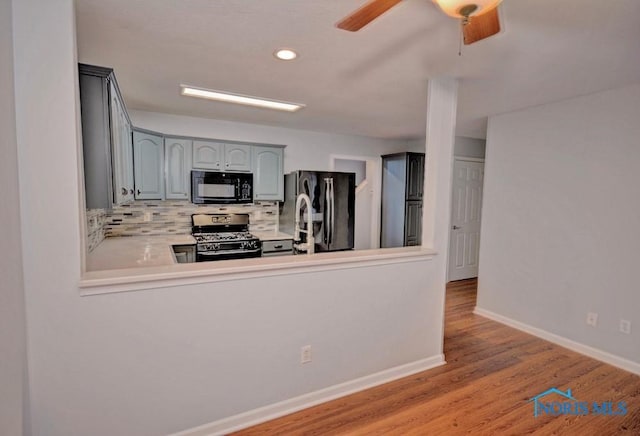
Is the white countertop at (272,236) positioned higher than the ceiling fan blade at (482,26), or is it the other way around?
the ceiling fan blade at (482,26)

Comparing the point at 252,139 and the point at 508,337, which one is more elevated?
the point at 252,139

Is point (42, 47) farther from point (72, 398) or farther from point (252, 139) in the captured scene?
point (252, 139)

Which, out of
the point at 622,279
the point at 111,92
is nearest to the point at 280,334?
the point at 111,92

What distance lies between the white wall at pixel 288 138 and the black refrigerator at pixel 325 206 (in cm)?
52

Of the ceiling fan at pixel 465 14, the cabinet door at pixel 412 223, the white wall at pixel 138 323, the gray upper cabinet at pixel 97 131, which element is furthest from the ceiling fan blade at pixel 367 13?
the cabinet door at pixel 412 223

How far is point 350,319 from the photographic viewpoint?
2.35 m

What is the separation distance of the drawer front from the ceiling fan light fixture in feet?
10.5

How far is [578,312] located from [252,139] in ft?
13.7

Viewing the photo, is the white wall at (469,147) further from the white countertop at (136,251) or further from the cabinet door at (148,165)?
the cabinet door at (148,165)

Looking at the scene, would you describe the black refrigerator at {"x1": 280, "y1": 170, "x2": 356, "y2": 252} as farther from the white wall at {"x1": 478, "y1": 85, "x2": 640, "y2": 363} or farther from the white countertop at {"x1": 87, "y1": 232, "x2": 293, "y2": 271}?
the white wall at {"x1": 478, "y1": 85, "x2": 640, "y2": 363}

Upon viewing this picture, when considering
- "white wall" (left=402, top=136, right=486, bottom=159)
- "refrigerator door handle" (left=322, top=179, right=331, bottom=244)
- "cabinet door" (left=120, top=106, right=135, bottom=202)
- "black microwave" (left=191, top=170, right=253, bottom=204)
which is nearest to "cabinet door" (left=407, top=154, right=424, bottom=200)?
"white wall" (left=402, top=136, right=486, bottom=159)

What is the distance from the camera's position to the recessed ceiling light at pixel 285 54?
2.15 meters

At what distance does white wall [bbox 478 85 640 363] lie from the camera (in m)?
2.76

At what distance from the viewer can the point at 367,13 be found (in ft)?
4.30
